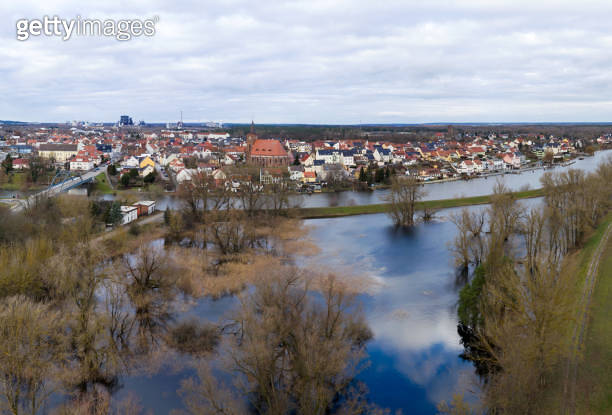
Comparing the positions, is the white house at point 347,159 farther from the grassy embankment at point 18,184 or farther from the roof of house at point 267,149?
the grassy embankment at point 18,184

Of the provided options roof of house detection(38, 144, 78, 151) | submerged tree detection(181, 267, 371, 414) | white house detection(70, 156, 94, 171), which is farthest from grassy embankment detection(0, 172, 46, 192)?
submerged tree detection(181, 267, 371, 414)

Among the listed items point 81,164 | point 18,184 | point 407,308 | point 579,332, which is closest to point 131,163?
point 81,164

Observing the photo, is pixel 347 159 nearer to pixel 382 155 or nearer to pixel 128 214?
pixel 382 155

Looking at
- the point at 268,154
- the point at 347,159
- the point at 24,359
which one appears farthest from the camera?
the point at 347,159

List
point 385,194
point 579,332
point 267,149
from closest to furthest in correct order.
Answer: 1. point 579,332
2. point 385,194
3. point 267,149

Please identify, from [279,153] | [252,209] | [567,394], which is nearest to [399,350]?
[567,394]

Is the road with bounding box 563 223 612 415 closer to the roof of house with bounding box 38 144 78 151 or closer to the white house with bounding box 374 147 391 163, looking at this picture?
the white house with bounding box 374 147 391 163
